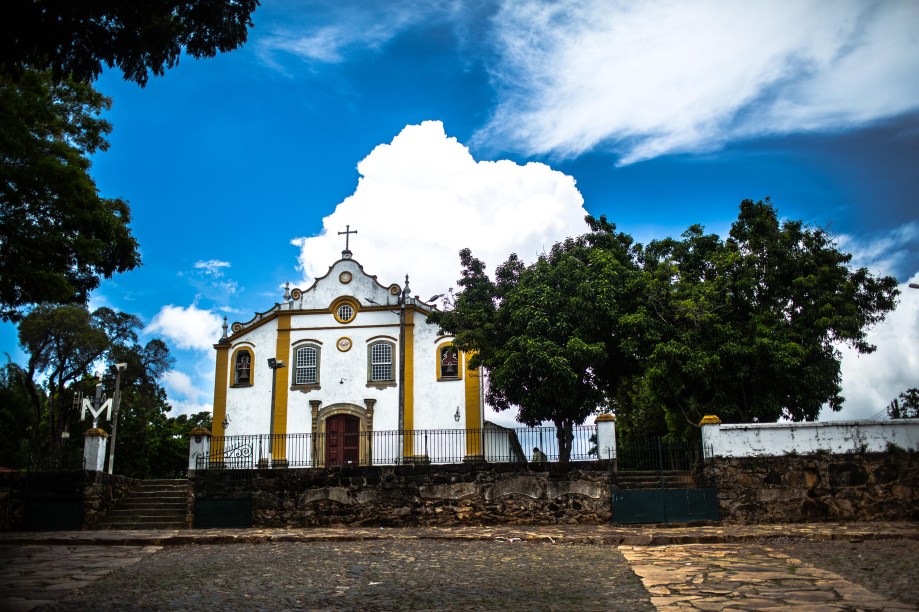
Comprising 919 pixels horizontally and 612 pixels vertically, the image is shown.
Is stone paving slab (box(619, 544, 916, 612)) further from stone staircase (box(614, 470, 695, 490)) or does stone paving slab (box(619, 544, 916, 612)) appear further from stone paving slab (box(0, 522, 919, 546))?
stone staircase (box(614, 470, 695, 490))

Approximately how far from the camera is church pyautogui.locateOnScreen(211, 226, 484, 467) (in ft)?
80.9

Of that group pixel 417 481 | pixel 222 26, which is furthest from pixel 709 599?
pixel 417 481

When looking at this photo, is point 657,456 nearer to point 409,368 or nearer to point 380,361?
point 409,368

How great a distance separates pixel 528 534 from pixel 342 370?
44.4 feet

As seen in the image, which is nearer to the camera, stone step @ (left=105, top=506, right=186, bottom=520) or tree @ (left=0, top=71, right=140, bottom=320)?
tree @ (left=0, top=71, right=140, bottom=320)

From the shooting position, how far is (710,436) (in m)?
15.0

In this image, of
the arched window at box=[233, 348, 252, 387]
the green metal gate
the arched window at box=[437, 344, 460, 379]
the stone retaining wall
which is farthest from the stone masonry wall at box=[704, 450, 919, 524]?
the arched window at box=[233, 348, 252, 387]

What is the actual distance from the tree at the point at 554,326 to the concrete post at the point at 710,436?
13.4 ft

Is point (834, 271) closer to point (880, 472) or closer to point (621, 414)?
point (880, 472)

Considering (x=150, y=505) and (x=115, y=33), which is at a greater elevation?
(x=115, y=33)

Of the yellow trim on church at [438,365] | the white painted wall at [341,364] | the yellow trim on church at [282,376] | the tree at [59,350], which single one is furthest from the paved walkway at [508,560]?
the tree at [59,350]

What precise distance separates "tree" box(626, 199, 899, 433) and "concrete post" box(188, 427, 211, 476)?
34.5 feet

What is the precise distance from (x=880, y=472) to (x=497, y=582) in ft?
31.8

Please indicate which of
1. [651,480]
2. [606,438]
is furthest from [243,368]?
[651,480]
